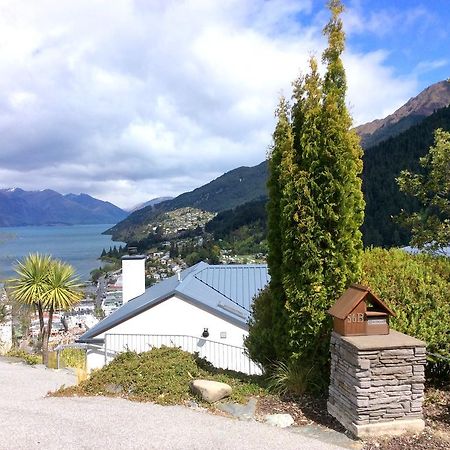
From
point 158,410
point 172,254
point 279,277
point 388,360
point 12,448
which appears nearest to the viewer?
point 12,448

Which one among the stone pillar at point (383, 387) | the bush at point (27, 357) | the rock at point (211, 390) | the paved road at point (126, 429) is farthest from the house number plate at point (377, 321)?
the bush at point (27, 357)

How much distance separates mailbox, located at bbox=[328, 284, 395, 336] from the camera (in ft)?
20.8

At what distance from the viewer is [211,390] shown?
7.24 meters

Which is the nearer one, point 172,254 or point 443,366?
point 443,366

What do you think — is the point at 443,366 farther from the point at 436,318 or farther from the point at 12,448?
the point at 12,448

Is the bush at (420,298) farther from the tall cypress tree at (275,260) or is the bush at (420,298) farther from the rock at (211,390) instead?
the rock at (211,390)

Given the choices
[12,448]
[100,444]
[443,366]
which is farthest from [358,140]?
[12,448]

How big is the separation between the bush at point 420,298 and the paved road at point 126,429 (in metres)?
2.43

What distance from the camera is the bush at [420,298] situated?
7.00 m

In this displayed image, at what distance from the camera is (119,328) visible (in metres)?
15.6

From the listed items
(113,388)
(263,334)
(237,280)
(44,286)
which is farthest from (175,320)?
(263,334)

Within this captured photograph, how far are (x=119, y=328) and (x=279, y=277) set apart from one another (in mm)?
9368

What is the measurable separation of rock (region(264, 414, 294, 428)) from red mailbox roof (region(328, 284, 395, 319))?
5.28 ft

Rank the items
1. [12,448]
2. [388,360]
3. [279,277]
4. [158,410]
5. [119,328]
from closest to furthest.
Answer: [12,448] → [388,360] → [158,410] → [279,277] → [119,328]
